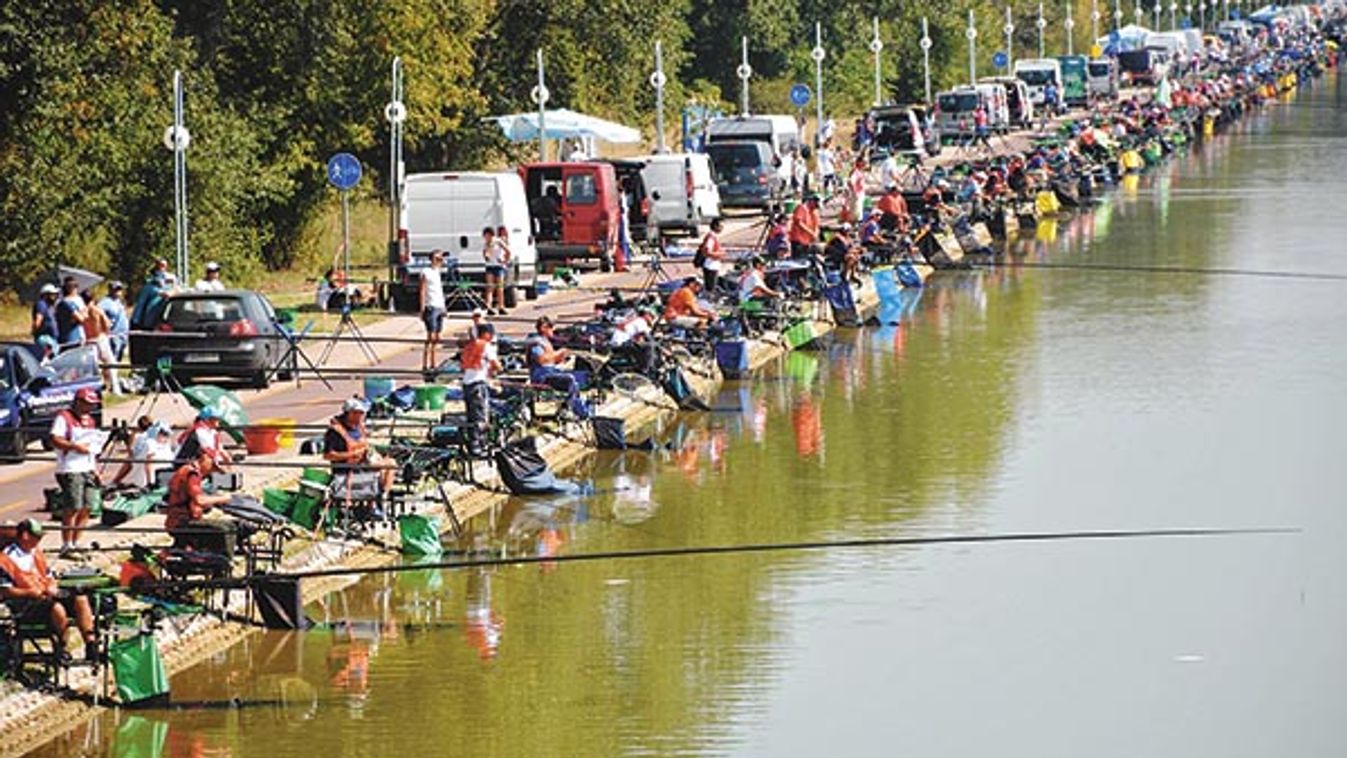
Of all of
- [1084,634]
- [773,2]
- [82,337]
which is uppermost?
[773,2]

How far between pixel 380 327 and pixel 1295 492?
1554cm

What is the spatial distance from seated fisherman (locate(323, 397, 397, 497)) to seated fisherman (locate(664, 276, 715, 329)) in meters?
13.6

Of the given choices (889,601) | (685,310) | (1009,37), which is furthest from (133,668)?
(1009,37)

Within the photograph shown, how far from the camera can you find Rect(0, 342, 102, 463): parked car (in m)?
33.7

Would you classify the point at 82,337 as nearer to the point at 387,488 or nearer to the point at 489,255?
the point at 387,488

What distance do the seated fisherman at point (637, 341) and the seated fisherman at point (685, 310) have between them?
1812 millimetres

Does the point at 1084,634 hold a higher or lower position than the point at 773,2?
lower

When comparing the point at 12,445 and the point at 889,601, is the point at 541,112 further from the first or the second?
the point at 889,601

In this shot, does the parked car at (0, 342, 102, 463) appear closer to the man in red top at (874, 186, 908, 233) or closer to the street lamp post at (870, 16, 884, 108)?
the man in red top at (874, 186, 908, 233)

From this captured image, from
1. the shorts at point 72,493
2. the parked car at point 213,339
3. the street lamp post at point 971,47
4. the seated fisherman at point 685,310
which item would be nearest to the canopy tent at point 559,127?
the seated fisherman at point 685,310

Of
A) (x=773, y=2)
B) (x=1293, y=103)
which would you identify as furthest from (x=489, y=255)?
(x=1293, y=103)

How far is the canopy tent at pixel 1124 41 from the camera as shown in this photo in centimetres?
14039

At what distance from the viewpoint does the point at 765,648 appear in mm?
28797

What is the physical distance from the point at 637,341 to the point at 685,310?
10.9 ft
